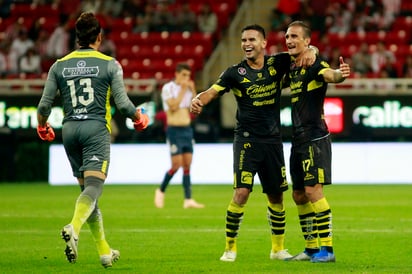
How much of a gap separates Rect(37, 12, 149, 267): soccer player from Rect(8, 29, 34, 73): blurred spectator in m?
19.1

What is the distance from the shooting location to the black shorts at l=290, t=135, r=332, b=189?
433 inches

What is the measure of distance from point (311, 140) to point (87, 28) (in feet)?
8.21

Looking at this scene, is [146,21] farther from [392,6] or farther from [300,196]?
[300,196]

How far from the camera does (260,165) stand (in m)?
11.3

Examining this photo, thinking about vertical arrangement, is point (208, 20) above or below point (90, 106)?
above

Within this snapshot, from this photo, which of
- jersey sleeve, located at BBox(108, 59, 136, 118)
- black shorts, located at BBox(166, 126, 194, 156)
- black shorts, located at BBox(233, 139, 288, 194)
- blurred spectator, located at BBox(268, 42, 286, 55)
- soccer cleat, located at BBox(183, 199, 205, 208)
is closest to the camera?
jersey sleeve, located at BBox(108, 59, 136, 118)

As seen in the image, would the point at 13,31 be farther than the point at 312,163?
Yes

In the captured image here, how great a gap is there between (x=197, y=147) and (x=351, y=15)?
767 cm

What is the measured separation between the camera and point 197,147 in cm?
2492

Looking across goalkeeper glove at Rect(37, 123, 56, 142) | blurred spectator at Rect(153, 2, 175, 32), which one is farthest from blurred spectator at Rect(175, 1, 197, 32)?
goalkeeper glove at Rect(37, 123, 56, 142)

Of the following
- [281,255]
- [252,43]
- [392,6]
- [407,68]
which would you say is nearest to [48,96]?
[252,43]

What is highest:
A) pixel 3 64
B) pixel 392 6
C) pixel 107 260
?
pixel 392 6

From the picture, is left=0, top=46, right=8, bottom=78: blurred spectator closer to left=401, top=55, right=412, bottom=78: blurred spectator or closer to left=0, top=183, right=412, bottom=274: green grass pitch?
left=0, top=183, right=412, bottom=274: green grass pitch

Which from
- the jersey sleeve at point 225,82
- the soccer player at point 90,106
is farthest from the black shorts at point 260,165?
the soccer player at point 90,106
